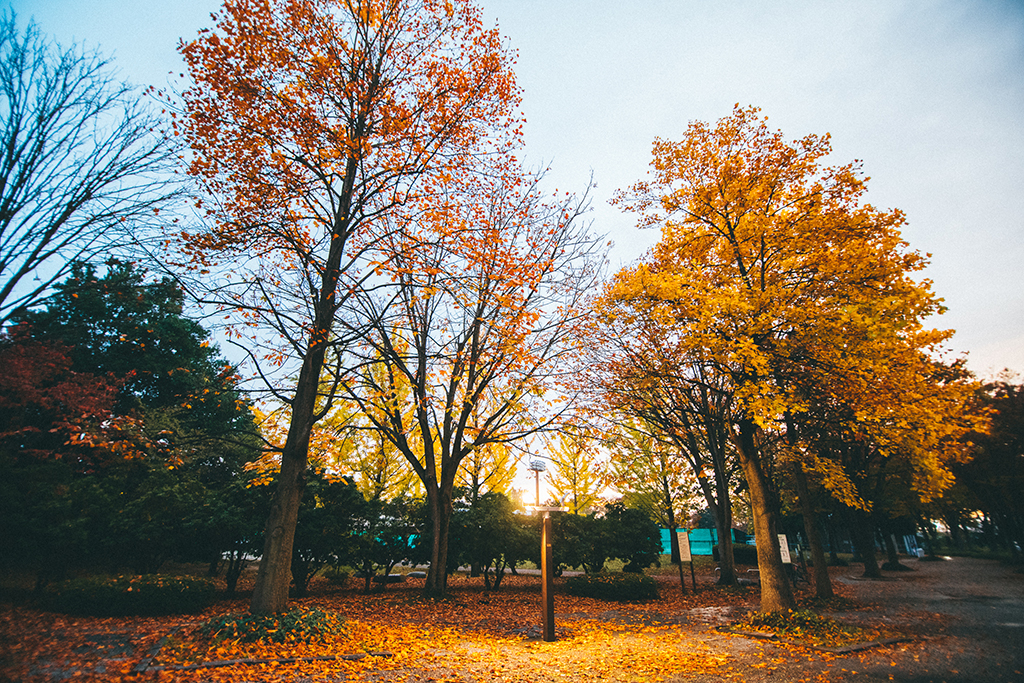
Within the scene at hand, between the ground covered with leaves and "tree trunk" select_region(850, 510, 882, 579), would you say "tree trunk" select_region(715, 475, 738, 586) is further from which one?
"tree trunk" select_region(850, 510, 882, 579)

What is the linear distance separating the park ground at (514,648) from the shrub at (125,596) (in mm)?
355

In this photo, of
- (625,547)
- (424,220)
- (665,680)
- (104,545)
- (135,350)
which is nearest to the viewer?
(665,680)

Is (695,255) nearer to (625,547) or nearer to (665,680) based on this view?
(665,680)

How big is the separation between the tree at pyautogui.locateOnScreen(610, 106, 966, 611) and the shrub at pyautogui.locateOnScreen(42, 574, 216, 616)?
37.6ft

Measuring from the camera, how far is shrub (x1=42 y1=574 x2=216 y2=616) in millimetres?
8719

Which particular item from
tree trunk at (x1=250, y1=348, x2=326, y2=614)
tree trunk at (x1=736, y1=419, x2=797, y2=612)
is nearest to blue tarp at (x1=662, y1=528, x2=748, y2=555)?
tree trunk at (x1=736, y1=419, x2=797, y2=612)

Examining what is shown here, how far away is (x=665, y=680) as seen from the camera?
19.9 feet

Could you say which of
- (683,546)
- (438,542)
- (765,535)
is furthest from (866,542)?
(438,542)

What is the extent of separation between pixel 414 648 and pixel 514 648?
5.71 feet

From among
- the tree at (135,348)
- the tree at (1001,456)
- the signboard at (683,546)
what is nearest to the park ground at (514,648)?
the signboard at (683,546)

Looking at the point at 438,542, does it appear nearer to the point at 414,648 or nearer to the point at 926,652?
the point at 414,648

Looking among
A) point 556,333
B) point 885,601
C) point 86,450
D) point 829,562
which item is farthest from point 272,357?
point 829,562

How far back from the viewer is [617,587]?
48.1 feet

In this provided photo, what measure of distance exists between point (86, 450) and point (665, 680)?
54.7 feet
